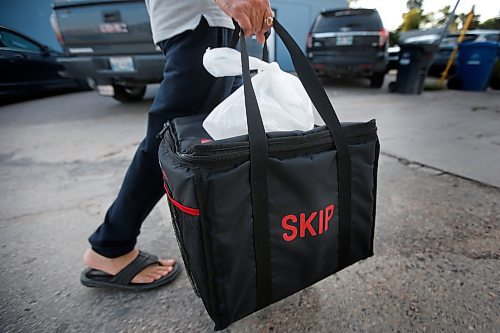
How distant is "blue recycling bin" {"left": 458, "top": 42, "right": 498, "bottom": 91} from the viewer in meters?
5.12

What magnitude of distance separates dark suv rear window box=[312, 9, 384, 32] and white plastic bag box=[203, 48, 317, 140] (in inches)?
205

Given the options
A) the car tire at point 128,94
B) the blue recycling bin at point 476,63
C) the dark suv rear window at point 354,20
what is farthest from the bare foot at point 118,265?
the blue recycling bin at point 476,63

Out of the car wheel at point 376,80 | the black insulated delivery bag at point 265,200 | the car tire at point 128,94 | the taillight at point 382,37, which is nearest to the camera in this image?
the black insulated delivery bag at point 265,200

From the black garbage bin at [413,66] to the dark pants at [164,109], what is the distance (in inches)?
202

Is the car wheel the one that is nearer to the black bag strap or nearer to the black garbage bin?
the black garbage bin

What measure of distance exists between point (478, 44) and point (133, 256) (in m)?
6.30

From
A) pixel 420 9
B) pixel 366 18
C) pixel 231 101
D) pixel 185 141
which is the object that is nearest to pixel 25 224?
pixel 185 141

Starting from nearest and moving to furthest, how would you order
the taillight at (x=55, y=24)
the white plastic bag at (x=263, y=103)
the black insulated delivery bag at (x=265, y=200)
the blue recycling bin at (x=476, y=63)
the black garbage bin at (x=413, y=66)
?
the black insulated delivery bag at (x=265, y=200)
the white plastic bag at (x=263, y=103)
the taillight at (x=55, y=24)
the black garbage bin at (x=413, y=66)
the blue recycling bin at (x=476, y=63)

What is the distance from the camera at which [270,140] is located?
668mm

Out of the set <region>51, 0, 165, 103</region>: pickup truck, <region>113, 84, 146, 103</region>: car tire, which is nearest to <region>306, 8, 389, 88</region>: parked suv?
<region>113, 84, 146, 103</region>: car tire

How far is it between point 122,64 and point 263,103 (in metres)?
3.03

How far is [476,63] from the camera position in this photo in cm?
533

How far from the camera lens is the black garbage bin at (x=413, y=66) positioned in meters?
5.00

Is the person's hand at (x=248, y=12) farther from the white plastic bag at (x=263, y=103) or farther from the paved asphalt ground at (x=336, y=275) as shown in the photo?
the paved asphalt ground at (x=336, y=275)
